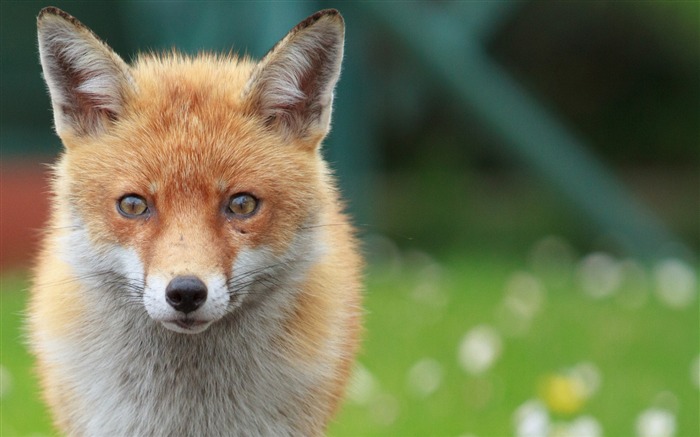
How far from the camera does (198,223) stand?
2.80m

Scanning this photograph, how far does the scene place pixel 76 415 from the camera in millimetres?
3104

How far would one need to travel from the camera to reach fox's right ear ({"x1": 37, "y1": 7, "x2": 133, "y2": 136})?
3.01 metres

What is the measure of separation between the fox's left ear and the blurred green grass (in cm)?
94

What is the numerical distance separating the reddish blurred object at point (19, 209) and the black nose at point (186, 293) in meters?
5.56

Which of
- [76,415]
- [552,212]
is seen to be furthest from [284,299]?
[552,212]

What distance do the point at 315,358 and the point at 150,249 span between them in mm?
654

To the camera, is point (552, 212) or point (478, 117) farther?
point (552, 212)

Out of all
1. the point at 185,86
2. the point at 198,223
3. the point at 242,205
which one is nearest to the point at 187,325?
the point at 198,223

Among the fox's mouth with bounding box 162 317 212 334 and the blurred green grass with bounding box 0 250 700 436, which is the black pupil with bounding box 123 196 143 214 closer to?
the fox's mouth with bounding box 162 317 212 334

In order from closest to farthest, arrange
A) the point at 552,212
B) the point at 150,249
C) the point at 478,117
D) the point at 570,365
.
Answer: the point at 150,249
the point at 570,365
the point at 478,117
the point at 552,212

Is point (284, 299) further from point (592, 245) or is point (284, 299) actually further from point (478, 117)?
point (592, 245)

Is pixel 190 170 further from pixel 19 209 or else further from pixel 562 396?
pixel 19 209

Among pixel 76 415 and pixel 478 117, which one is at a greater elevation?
pixel 478 117

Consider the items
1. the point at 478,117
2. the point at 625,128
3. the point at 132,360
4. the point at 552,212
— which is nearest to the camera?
the point at 132,360
